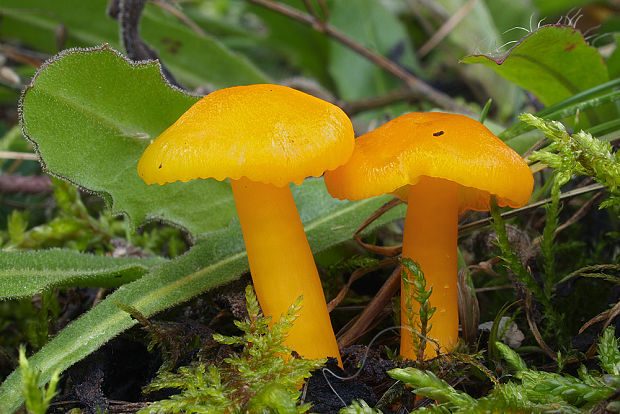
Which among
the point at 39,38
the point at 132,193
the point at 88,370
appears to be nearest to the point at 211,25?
the point at 39,38

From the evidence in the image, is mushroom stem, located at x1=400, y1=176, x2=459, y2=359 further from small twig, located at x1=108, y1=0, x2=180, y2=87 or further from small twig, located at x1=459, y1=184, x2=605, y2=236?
small twig, located at x1=108, y1=0, x2=180, y2=87

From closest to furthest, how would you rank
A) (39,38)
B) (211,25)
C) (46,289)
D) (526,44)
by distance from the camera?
(46,289) < (526,44) < (39,38) < (211,25)

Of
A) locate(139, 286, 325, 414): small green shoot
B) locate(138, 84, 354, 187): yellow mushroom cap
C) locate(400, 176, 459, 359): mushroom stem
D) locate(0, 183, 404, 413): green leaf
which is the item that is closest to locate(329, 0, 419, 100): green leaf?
locate(0, 183, 404, 413): green leaf

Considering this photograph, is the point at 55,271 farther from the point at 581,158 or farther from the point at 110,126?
the point at 581,158

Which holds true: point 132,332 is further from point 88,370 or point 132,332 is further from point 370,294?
point 370,294

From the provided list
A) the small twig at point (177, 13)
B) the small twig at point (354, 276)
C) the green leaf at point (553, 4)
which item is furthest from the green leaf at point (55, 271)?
the green leaf at point (553, 4)

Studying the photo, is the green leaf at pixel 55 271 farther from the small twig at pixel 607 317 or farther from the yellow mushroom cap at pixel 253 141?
the small twig at pixel 607 317
